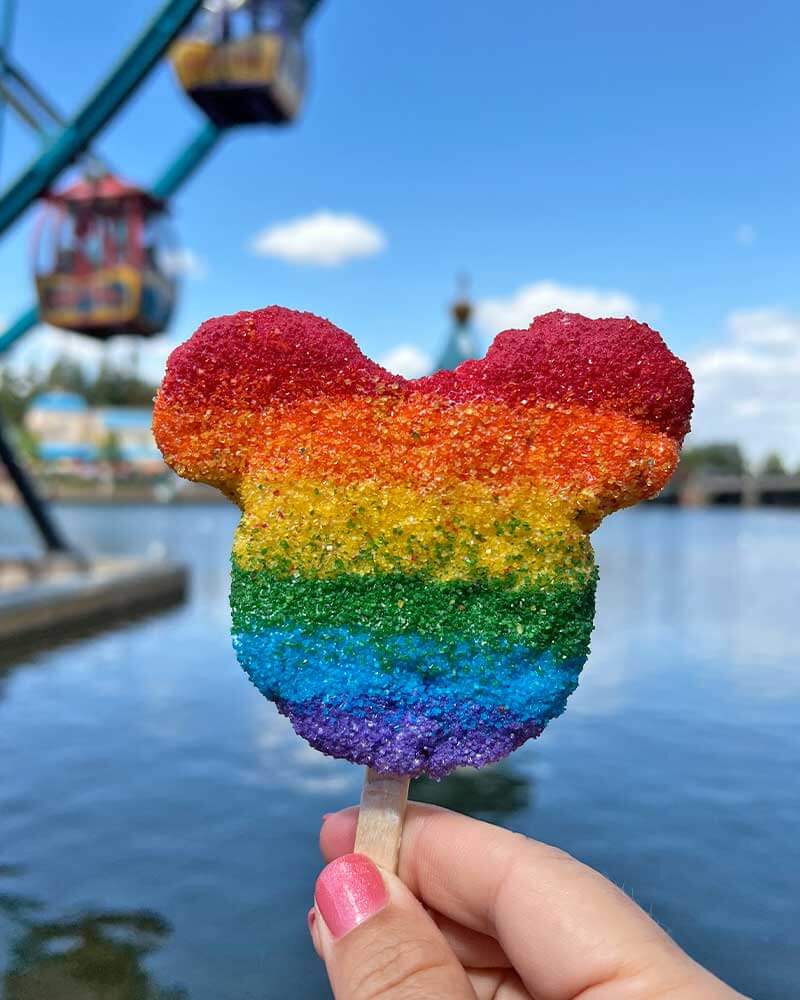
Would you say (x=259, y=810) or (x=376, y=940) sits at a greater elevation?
(x=376, y=940)

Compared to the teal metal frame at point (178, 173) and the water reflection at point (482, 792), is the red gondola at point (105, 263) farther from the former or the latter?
the water reflection at point (482, 792)

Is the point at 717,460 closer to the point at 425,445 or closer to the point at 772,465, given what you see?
the point at 772,465

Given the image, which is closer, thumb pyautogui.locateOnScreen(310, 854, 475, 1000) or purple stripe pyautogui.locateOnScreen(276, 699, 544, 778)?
thumb pyautogui.locateOnScreen(310, 854, 475, 1000)

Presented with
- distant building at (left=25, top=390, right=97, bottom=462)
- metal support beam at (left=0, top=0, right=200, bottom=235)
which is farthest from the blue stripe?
distant building at (left=25, top=390, right=97, bottom=462)

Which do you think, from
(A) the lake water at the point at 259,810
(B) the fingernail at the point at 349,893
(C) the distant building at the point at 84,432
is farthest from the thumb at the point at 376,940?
(C) the distant building at the point at 84,432

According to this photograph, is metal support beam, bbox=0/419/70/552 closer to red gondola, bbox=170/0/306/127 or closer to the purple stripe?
red gondola, bbox=170/0/306/127

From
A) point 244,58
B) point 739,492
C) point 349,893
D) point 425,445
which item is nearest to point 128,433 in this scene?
point 739,492

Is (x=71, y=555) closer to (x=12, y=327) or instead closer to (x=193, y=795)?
(x=12, y=327)
